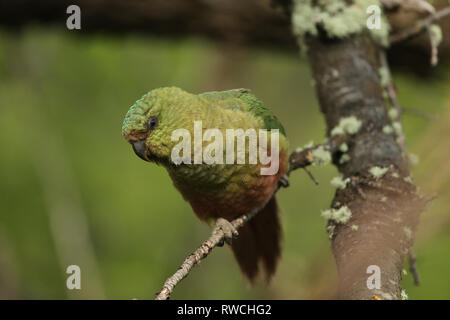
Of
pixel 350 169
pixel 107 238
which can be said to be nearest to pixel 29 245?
pixel 107 238

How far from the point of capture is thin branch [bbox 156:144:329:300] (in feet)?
6.60

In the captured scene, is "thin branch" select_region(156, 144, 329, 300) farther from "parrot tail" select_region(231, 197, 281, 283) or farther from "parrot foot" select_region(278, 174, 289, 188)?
"parrot tail" select_region(231, 197, 281, 283)

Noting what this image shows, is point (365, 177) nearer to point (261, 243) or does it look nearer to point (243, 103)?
point (243, 103)

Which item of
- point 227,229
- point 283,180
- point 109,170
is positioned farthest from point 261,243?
point 109,170

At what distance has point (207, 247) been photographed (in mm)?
2393

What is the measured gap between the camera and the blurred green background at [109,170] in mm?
5086

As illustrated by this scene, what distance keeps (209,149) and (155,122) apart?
0.94ft

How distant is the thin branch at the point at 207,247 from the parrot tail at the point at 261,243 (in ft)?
1.17

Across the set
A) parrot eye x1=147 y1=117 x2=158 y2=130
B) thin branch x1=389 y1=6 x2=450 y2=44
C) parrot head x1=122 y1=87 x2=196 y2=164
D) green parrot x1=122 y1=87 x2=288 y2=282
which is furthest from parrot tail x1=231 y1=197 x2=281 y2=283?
thin branch x1=389 y1=6 x2=450 y2=44

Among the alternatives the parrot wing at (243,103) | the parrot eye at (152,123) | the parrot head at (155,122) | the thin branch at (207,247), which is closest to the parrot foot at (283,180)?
the thin branch at (207,247)

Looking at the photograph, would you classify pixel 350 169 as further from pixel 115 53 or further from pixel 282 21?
pixel 115 53

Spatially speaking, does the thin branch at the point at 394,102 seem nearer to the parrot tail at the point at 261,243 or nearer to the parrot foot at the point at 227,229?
the parrot tail at the point at 261,243

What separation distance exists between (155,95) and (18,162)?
3538 millimetres

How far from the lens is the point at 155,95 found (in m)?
2.57
